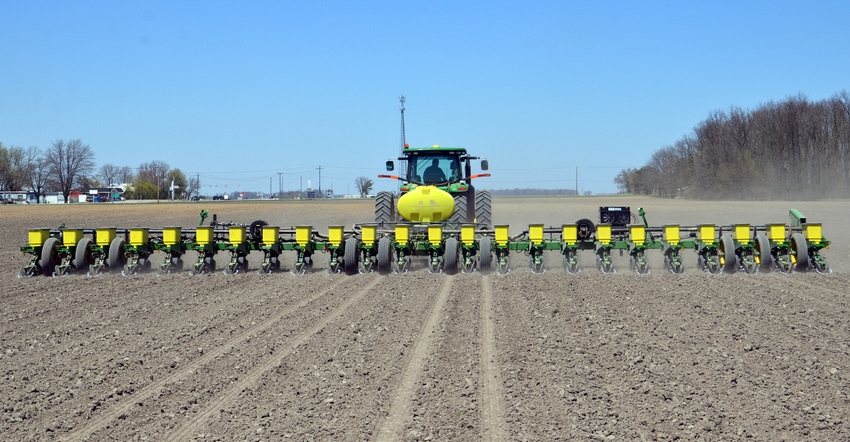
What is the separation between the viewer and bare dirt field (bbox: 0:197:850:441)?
4871 millimetres

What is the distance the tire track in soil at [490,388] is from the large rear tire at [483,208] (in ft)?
23.0

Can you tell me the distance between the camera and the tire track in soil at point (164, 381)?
15.8ft

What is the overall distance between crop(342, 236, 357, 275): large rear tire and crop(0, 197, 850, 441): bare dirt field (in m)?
1.97

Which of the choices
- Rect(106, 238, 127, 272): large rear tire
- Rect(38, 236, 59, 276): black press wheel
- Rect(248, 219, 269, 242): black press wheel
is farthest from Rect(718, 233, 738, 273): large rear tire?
Rect(38, 236, 59, 276): black press wheel

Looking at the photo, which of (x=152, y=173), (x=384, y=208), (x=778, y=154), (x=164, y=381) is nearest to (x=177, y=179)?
(x=152, y=173)

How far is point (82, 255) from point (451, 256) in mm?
6331

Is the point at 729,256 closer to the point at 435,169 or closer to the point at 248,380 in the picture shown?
the point at 435,169

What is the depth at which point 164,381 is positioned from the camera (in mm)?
5945

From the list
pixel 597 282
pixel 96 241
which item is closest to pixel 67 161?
pixel 96 241

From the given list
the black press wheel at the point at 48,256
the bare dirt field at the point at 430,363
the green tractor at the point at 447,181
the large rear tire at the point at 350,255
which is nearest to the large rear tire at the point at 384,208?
the green tractor at the point at 447,181

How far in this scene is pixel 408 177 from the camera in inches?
632

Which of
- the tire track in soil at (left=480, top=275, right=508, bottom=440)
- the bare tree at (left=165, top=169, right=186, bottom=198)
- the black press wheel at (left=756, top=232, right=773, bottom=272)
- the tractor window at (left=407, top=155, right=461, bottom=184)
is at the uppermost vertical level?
the bare tree at (left=165, top=169, right=186, bottom=198)

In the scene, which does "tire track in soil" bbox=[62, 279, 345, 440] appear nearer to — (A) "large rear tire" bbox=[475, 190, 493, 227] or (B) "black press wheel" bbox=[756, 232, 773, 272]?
(A) "large rear tire" bbox=[475, 190, 493, 227]

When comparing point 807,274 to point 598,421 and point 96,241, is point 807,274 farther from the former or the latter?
point 96,241
